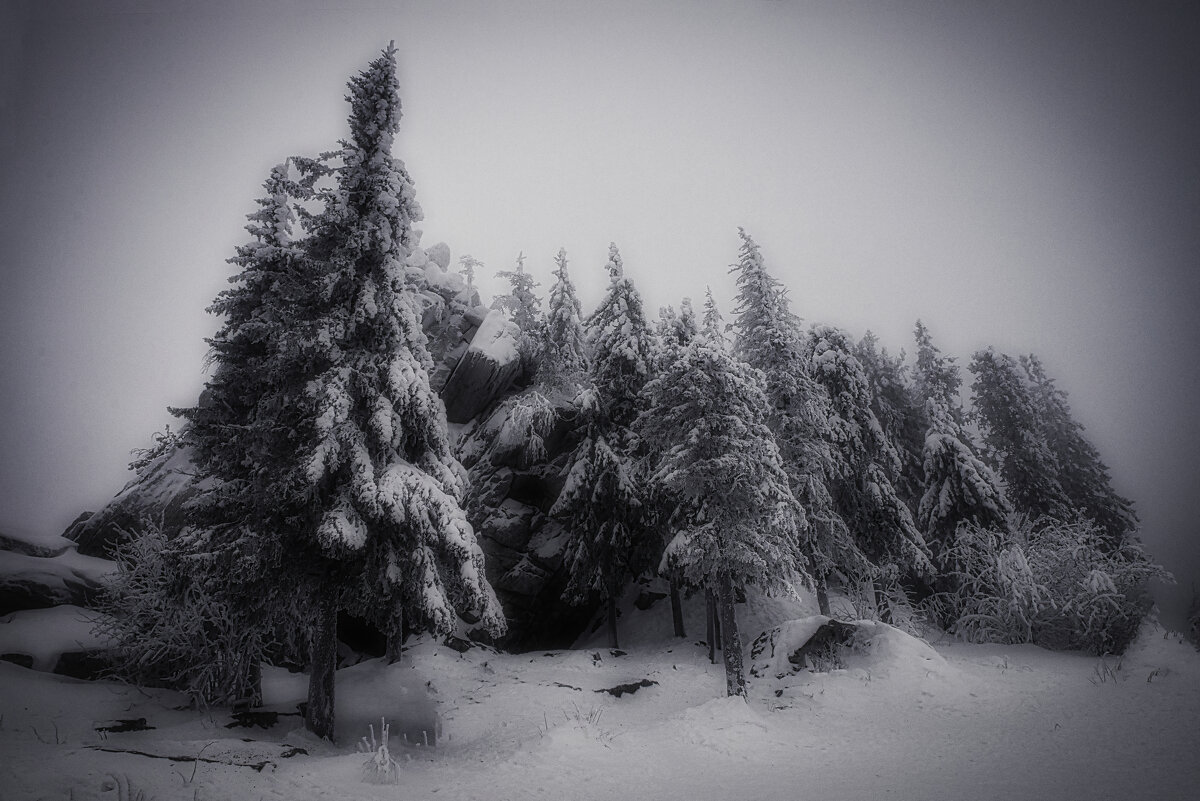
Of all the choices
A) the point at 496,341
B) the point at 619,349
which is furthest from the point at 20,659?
the point at 619,349

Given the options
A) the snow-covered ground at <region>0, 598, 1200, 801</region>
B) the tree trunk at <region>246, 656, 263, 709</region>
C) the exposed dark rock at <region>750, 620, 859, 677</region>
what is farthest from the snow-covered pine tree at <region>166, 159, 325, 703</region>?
the exposed dark rock at <region>750, 620, 859, 677</region>

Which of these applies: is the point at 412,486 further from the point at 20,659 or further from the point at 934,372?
the point at 934,372

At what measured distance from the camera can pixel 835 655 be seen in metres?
14.3

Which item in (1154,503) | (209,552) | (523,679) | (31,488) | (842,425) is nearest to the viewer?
(209,552)

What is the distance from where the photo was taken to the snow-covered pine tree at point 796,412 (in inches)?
732

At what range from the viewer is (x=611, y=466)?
2088cm

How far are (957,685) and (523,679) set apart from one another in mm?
12650

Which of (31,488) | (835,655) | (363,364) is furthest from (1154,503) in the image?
(31,488)

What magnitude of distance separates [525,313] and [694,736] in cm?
2587

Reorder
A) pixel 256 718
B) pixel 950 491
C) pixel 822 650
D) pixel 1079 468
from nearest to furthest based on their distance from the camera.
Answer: pixel 256 718
pixel 822 650
pixel 950 491
pixel 1079 468

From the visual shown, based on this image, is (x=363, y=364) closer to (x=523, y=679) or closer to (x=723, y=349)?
(x=723, y=349)

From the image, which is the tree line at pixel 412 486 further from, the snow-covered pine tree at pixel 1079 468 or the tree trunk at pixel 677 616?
the snow-covered pine tree at pixel 1079 468

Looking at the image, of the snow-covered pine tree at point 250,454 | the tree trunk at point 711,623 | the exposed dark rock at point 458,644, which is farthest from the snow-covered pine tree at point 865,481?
the snow-covered pine tree at point 250,454

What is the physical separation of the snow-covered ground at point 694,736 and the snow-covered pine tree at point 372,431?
2.90 metres
